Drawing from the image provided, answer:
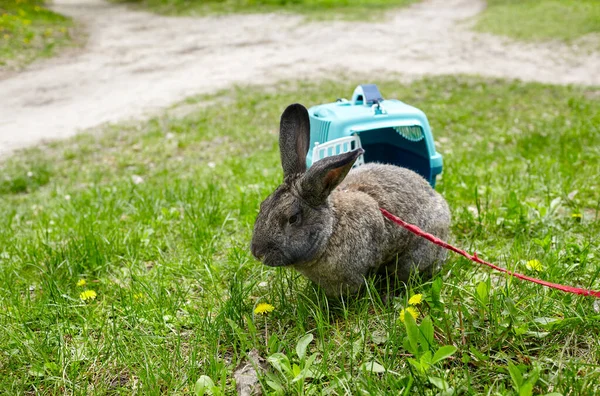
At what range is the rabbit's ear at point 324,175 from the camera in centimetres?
231

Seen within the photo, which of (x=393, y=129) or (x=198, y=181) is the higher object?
(x=393, y=129)

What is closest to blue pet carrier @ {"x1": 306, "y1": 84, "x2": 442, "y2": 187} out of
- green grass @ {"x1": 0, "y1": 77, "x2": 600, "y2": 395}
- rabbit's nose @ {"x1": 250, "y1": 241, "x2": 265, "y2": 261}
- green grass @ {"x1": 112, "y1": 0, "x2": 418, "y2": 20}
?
green grass @ {"x1": 0, "y1": 77, "x2": 600, "y2": 395}

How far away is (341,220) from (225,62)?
9.32 m

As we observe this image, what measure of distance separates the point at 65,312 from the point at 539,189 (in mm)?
3377

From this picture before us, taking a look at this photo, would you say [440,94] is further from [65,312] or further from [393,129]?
[65,312]

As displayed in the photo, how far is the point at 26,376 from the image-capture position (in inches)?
93.1

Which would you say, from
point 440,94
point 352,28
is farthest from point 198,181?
point 352,28

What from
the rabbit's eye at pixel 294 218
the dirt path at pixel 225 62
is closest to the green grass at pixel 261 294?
the rabbit's eye at pixel 294 218

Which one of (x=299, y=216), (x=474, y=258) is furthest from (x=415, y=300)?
(x=299, y=216)

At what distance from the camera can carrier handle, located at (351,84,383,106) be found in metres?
3.91

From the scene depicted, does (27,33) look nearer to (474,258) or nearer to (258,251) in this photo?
(258,251)

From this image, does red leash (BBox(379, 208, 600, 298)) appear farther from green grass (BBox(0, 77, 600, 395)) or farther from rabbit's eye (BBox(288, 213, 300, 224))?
rabbit's eye (BBox(288, 213, 300, 224))

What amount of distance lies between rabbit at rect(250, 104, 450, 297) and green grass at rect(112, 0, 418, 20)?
1426 cm

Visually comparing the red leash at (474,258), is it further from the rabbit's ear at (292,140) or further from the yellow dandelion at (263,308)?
the yellow dandelion at (263,308)
